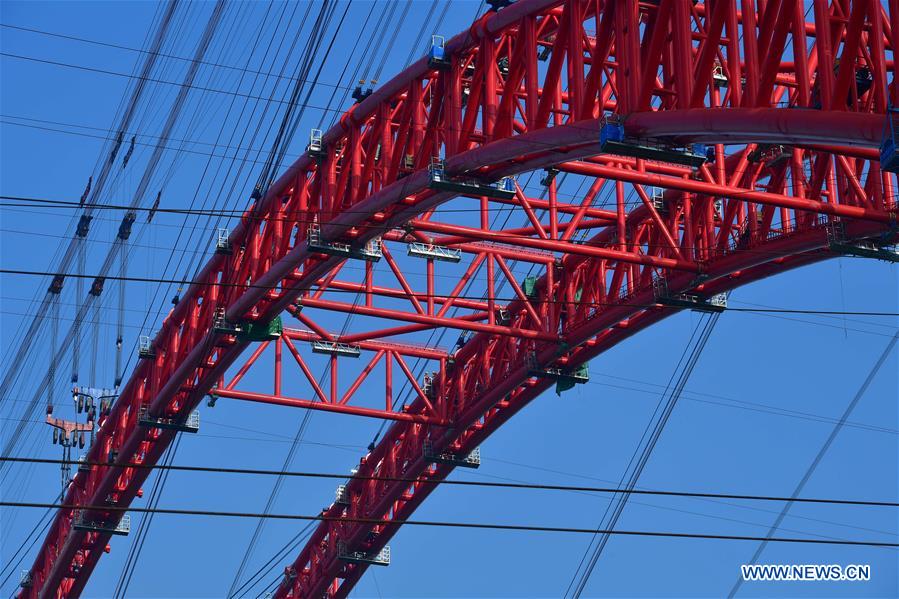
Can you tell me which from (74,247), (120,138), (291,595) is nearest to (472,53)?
(120,138)

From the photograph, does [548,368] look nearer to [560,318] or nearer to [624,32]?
[560,318]

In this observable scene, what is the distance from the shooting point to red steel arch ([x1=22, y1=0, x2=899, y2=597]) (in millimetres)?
28391

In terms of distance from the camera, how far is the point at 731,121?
2806 centimetres

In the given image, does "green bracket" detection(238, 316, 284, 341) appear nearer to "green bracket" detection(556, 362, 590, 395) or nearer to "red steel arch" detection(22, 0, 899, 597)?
"red steel arch" detection(22, 0, 899, 597)

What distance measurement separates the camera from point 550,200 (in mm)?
41031

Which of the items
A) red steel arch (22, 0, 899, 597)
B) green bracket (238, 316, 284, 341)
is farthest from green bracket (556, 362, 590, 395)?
green bracket (238, 316, 284, 341)

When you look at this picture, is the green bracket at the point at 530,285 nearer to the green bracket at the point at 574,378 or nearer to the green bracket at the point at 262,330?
the green bracket at the point at 574,378

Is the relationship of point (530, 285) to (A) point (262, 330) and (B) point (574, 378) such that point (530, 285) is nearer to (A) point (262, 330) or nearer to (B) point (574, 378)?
(B) point (574, 378)

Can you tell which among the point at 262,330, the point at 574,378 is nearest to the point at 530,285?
the point at 574,378

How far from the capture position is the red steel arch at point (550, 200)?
28391mm

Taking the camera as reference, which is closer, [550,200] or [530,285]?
[550,200]

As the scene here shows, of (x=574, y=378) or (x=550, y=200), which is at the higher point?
(x=550, y=200)

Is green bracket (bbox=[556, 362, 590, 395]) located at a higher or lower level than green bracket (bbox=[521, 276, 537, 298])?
lower

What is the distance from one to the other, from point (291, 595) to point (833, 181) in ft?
112
